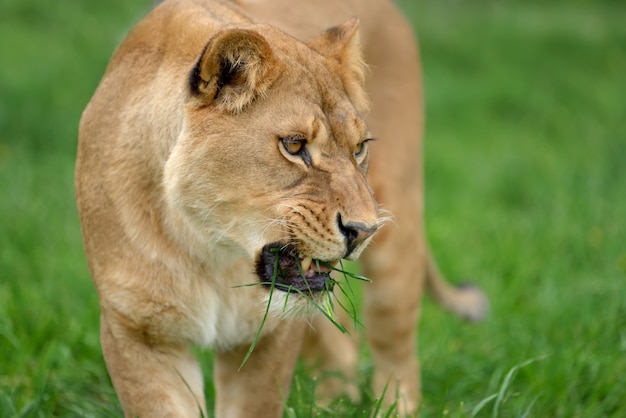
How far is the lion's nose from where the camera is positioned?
250 centimetres

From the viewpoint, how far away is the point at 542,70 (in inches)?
436

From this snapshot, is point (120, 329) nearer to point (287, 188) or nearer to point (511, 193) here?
point (287, 188)

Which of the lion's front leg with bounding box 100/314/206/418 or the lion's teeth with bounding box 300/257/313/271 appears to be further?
the lion's front leg with bounding box 100/314/206/418

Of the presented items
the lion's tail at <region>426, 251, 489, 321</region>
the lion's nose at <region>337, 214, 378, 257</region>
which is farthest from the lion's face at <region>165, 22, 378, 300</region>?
the lion's tail at <region>426, 251, 489, 321</region>

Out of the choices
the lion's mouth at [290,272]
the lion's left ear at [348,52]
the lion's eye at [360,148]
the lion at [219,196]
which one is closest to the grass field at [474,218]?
the lion at [219,196]

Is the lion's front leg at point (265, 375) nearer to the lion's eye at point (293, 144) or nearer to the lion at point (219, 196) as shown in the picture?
the lion at point (219, 196)

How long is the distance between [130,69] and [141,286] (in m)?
0.68

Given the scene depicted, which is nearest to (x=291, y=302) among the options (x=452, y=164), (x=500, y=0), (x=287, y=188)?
(x=287, y=188)

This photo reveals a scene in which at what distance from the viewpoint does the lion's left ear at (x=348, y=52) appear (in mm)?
2953

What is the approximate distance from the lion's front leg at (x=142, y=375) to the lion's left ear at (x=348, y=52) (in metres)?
0.98

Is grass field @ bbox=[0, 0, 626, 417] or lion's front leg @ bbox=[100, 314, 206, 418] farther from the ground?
lion's front leg @ bbox=[100, 314, 206, 418]

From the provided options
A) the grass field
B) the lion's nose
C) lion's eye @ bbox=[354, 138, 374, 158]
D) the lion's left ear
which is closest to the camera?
the lion's nose

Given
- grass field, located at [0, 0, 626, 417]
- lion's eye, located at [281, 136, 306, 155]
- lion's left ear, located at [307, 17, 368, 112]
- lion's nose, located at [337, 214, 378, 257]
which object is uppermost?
lion's left ear, located at [307, 17, 368, 112]

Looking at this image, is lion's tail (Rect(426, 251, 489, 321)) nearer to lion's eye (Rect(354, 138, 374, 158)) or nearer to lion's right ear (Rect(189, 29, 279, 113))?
lion's eye (Rect(354, 138, 374, 158))
